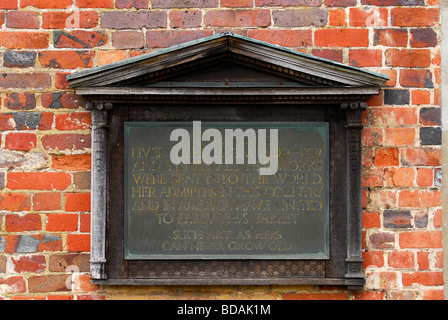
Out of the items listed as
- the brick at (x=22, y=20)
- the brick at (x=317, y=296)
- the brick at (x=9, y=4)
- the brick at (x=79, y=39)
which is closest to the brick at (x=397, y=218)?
the brick at (x=317, y=296)

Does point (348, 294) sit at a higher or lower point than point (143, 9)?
lower

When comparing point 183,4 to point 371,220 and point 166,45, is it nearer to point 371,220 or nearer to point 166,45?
point 166,45

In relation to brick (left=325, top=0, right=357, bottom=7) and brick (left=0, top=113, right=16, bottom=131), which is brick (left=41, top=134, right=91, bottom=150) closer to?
brick (left=0, top=113, right=16, bottom=131)

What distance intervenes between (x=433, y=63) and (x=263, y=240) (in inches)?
75.8

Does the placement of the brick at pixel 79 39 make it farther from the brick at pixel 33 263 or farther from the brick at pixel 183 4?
the brick at pixel 33 263

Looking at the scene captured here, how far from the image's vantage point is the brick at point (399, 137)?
3.93m

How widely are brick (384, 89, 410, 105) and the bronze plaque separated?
565 mm

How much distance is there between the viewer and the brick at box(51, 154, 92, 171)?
3922mm

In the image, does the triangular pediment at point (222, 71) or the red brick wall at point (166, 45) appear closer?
the triangular pediment at point (222, 71)

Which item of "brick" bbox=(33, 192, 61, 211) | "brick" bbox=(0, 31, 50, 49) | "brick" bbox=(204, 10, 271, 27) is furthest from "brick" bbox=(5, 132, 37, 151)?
"brick" bbox=(204, 10, 271, 27)

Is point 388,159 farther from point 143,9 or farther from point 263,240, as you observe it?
point 143,9

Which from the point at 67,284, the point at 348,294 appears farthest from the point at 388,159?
the point at 67,284

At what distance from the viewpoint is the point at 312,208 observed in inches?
152

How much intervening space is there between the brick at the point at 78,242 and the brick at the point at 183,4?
74.4 inches
